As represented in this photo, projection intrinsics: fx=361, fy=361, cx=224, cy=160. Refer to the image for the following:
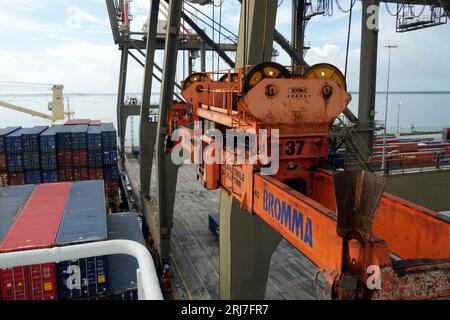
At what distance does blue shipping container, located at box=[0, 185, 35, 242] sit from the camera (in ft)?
39.3

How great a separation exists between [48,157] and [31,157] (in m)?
0.95

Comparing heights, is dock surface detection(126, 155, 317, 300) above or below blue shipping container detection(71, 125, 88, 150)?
below

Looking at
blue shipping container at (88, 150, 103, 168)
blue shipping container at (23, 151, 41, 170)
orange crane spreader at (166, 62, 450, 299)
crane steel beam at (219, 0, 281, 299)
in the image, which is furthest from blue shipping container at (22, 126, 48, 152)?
orange crane spreader at (166, 62, 450, 299)

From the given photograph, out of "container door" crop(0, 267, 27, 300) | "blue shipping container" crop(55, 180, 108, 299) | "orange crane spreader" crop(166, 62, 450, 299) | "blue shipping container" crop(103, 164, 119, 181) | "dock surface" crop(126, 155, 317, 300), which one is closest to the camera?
"orange crane spreader" crop(166, 62, 450, 299)

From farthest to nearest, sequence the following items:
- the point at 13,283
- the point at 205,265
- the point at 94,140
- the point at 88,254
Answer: the point at 94,140 → the point at 205,265 → the point at 13,283 → the point at 88,254

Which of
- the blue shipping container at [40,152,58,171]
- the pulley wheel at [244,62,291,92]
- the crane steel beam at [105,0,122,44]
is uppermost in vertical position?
the crane steel beam at [105,0,122,44]

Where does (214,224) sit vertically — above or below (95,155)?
below

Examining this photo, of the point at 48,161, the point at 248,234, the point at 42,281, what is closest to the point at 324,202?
the point at 248,234

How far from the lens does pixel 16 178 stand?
866 inches

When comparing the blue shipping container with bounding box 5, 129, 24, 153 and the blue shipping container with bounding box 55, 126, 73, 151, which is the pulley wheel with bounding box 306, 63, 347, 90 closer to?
the blue shipping container with bounding box 55, 126, 73, 151

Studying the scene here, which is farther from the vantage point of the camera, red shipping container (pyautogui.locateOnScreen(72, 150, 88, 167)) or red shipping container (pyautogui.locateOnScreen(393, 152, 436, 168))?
red shipping container (pyautogui.locateOnScreen(72, 150, 88, 167))

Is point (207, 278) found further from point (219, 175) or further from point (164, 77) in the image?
point (219, 175)

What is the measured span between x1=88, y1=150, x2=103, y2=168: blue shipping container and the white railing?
2202 cm

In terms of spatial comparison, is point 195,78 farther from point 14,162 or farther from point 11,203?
point 14,162
